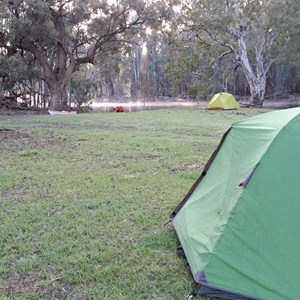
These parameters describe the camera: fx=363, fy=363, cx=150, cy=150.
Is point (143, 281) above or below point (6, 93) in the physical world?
below

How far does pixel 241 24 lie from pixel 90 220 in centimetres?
2321

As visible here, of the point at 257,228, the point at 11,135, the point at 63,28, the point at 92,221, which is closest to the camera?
the point at 257,228

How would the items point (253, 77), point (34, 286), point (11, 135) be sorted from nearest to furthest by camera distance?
point (34, 286)
point (11, 135)
point (253, 77)

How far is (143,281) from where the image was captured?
271 cm

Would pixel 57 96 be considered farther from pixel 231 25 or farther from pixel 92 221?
pixel 92 221

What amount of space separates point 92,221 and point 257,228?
193 centimetres

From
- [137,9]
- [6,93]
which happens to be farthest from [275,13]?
[6,93]

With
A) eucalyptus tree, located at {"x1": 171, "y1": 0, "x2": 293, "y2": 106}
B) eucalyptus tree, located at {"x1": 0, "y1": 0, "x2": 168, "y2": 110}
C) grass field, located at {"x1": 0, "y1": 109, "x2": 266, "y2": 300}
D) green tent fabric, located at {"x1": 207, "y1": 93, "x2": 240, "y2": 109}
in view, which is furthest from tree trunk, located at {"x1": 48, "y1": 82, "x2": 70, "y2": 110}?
grass field, located at {"x1": 0, "y1": 109, "x2": 266, "y2": 300}

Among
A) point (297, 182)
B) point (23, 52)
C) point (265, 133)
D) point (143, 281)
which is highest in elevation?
point (23, 52)

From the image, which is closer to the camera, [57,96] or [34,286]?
[34,286]

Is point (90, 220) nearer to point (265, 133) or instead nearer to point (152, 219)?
point (152, 219)

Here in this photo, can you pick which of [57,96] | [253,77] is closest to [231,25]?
[253,77]

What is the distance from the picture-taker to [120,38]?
2348 centimetres

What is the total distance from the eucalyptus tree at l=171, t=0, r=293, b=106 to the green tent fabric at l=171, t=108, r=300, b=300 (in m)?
21.7
